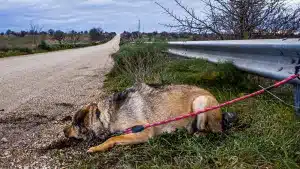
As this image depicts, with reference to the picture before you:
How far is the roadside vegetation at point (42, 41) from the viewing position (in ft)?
108

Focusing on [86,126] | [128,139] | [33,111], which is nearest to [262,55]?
[128,139]

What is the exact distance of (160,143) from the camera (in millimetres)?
3713

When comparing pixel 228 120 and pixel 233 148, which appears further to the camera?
pixel 228 120

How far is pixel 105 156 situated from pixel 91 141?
0.60 m

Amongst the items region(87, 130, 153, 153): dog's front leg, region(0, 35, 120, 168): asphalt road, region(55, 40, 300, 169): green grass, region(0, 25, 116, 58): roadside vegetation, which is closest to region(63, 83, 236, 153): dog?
region(87, 130, 153, 153): dog's front leg

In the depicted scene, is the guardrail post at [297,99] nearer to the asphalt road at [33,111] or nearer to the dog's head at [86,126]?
the dog's head at [86,126]

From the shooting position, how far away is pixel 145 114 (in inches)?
163

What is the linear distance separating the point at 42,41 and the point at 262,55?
3821 cm

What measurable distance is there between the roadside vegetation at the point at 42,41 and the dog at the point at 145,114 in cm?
2355

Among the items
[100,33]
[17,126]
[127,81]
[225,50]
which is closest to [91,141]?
[17,126]

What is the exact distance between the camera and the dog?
3.91m

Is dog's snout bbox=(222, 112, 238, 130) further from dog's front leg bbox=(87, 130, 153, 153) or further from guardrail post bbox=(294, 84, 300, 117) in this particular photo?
dog's front leg bbox=(87, 130, 153, 153)

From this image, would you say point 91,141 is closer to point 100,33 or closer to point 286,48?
point 286,48

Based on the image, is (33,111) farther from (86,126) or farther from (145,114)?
(145,114)
